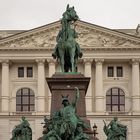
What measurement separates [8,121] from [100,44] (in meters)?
12.3

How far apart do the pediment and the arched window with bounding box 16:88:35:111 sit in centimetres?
465

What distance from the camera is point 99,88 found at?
245 ft

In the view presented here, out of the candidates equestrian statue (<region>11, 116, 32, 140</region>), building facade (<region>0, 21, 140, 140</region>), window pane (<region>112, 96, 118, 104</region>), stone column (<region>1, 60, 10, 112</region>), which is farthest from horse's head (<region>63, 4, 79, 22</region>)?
window pane (<region>112, 96, 118, 104</region>)

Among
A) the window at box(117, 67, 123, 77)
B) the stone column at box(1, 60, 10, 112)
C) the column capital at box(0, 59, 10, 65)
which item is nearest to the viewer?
the stone column at box(1, 60, 10, 112)

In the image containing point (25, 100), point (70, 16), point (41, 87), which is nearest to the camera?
point (70, 16)

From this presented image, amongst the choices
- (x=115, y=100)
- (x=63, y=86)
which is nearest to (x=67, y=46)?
(x=63, y=86)

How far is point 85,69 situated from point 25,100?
695cm

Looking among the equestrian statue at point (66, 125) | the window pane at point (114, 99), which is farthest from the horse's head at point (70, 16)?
the window pane at point (114, 99)

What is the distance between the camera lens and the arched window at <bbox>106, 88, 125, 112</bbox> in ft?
245

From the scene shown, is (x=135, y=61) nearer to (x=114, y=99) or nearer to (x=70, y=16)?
(x=114, y=99)

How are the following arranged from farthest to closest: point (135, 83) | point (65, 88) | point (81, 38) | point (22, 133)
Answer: point (81, 38) < point (135, 83) < point (22, 133) < point (65, 88)

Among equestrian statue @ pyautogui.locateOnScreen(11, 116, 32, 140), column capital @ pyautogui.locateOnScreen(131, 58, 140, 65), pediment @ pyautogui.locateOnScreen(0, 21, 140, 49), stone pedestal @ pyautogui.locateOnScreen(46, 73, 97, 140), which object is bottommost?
equestrian statue @ pyautogui.locateOnScreen(11, 116, 32, 140)

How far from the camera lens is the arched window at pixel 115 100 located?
74750 millimetres

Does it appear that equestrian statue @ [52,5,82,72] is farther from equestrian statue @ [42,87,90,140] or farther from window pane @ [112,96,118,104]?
window pane @ [112,96,118,104]
